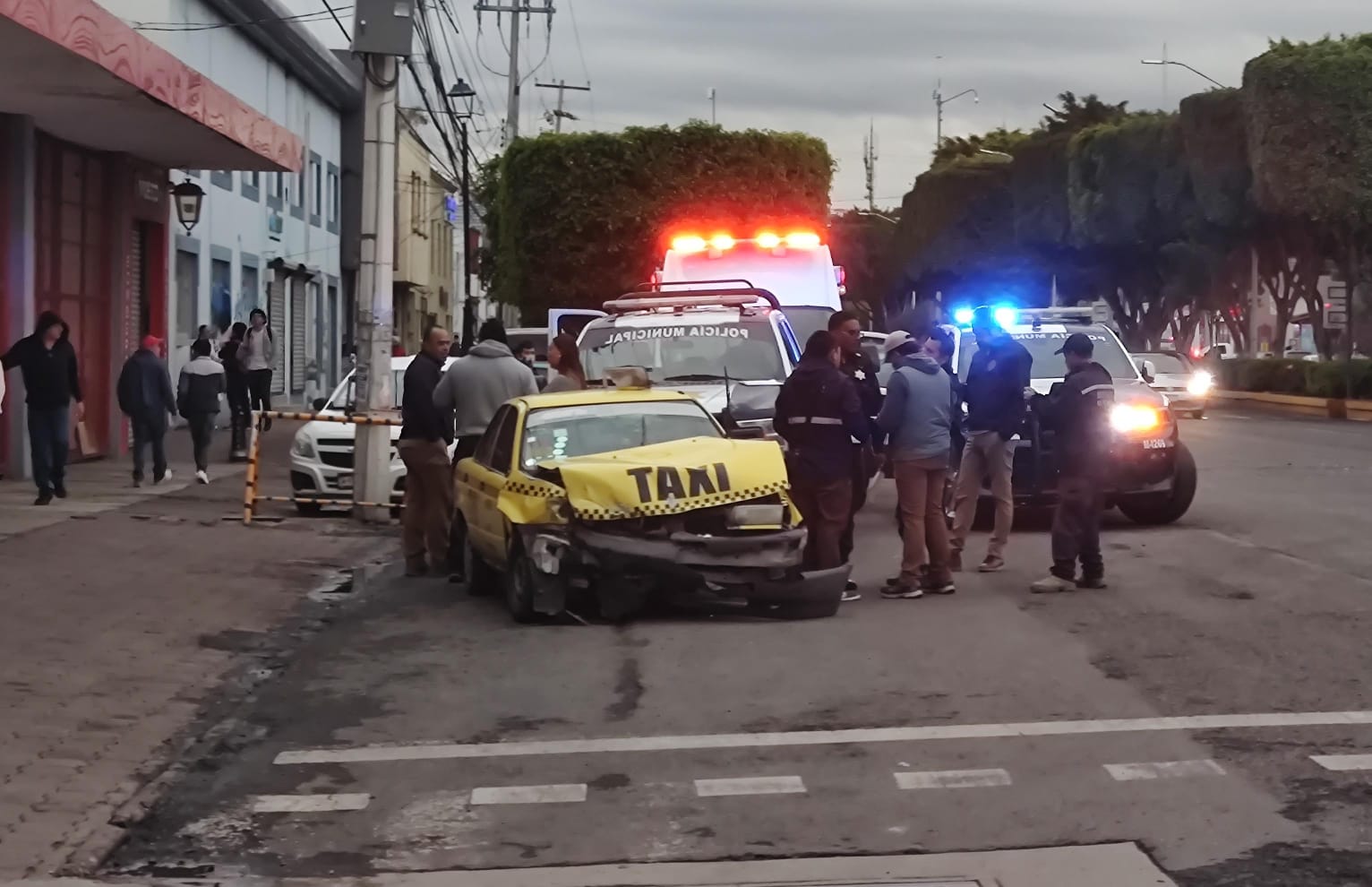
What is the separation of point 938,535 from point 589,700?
4.09m

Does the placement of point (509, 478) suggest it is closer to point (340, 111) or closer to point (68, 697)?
point (68, 697)

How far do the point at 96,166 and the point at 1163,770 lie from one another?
63.2ft

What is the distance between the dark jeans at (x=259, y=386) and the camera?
83.8 feet

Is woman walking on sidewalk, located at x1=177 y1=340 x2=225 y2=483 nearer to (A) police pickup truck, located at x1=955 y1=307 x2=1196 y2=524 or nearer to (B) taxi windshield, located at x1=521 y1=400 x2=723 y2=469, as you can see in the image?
(A) police pickup truck, located at x1=955 y1=307 x2=1196 y2=524

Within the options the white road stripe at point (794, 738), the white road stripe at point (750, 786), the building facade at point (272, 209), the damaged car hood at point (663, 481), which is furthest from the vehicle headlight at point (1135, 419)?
the building facade at point (272, 209)

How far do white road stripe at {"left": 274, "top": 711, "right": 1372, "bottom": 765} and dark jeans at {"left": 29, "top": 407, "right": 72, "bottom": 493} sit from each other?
10.6 m

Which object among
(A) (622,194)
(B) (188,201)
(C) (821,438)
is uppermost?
(A) (622,194)

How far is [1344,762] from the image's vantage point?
7.54 metres

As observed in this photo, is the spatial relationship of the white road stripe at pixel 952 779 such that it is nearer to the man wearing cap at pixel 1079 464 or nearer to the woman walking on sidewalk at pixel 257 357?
the man wearing cap at pixel 1079 464

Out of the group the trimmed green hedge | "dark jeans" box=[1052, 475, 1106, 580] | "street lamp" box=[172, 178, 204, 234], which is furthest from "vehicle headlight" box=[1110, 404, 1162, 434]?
the trimmed green hedge

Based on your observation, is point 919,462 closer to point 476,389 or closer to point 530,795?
point 476,389

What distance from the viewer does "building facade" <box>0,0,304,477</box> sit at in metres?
16.1

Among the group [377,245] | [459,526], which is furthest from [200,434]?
[459,526]

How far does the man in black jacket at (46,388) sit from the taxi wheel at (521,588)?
7903 millimetres
